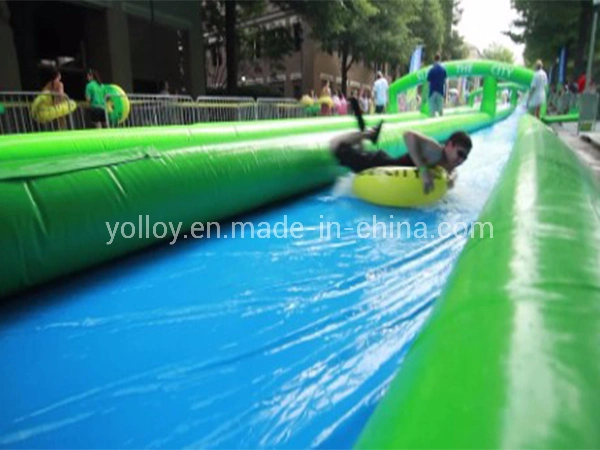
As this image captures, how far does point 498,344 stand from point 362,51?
1941cm

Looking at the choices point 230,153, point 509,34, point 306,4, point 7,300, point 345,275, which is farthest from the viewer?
point 509,34

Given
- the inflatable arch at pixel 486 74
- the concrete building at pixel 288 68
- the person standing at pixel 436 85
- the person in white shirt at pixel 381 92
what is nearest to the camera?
the person standing at pixel 436 85

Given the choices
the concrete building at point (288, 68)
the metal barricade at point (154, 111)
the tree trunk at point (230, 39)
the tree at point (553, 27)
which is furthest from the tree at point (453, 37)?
the metal barricade at point (154, 111)

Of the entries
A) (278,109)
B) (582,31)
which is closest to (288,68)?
(582,31)

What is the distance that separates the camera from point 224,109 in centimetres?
910

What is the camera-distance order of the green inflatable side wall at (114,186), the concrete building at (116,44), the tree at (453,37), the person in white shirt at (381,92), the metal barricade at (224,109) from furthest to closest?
the tree at (453,37) < the person in white shirt at (381,92) < the concrete building at (116,44) < the metal barricade at (224,109) < the green inflatable side wall at (114,186)

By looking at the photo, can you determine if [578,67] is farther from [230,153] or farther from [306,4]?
[230,153]

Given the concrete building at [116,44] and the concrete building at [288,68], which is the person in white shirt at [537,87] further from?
the concrete building at [288,68]

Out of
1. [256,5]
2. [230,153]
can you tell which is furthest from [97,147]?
[256,5]

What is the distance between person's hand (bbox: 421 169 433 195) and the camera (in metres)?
3.23

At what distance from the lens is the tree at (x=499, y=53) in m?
60.7

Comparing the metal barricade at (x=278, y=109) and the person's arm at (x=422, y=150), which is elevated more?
the metal barricade at (x=278, y=109)

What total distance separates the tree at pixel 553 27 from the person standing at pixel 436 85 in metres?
10.0

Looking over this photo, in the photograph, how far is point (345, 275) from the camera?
6.98ft
